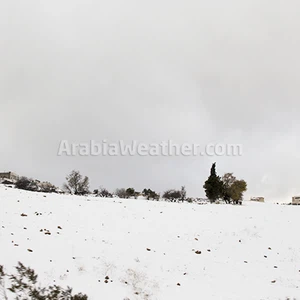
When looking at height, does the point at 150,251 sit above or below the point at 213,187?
below

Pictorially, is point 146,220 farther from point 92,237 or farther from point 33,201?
point 33,201

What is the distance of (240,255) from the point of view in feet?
50.1

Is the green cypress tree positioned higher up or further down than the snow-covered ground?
higher up

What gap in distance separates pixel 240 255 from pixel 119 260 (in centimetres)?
755

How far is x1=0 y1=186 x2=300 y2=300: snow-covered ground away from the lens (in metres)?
10.5

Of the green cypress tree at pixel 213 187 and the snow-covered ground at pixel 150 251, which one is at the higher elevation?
the green cypress tree at pixel 213 187

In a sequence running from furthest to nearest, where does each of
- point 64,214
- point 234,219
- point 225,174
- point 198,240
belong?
point 225,174, point 234,219, point 64,214, point 198,240

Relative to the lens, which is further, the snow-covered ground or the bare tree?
the bare tree

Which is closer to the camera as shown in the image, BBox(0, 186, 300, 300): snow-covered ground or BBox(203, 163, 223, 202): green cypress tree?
BBox(0, 186, 300, 300): snow-covered ground

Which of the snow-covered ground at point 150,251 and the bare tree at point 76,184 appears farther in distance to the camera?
the bare tree at point 76,184

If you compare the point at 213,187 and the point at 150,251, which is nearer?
the point at 150,251

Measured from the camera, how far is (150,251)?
1462cm

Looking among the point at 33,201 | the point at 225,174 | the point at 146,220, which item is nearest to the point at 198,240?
the point at 146,220

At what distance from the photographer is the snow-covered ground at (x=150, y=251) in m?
10.5
